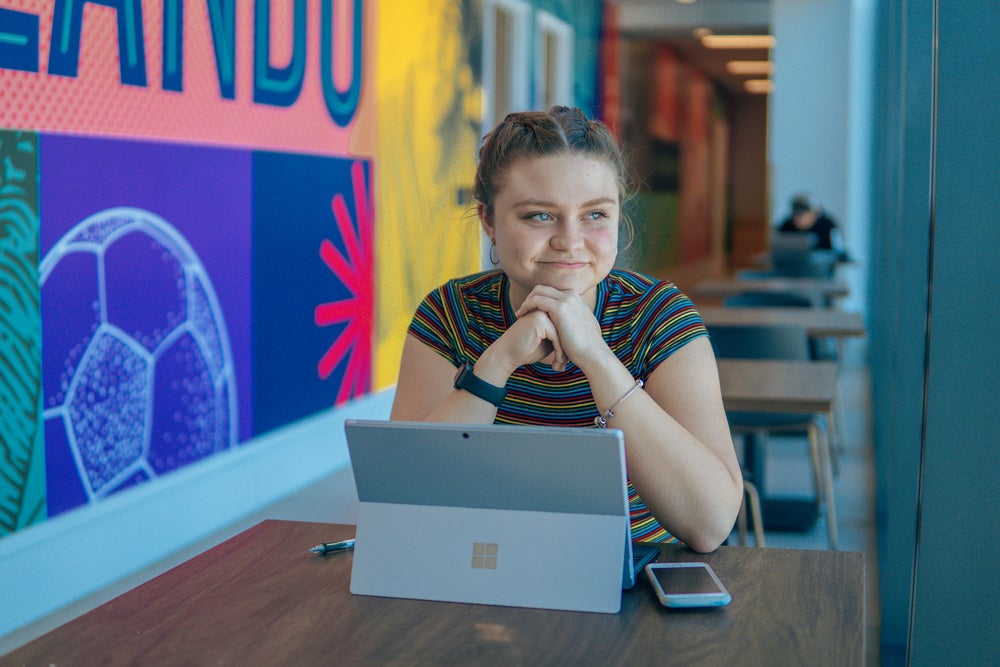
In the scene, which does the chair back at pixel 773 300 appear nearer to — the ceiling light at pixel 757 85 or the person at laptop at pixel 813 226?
the person at laptop at pixel 813 226

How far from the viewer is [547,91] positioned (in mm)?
9609

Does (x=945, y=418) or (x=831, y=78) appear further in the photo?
(x=831, y=78)

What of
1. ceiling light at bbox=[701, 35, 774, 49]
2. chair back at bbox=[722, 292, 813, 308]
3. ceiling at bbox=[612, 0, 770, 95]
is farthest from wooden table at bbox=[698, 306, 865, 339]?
ceiling light at bbox=[701, 35, 774, 49]

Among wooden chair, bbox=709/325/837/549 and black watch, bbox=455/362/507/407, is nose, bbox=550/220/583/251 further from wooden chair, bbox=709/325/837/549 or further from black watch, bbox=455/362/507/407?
wooden chair, bbox=709/325/837/549

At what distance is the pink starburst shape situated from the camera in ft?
16.3

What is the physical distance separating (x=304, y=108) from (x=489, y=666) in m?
3.94

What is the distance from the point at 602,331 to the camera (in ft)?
5.42

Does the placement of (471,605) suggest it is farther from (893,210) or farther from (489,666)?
(893,210)

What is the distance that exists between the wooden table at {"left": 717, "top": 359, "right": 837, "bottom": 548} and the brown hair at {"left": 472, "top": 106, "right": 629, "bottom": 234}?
1245 millimetres

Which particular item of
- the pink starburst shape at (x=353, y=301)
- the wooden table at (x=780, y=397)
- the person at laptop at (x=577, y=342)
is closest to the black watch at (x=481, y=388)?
the person at laptop at (x=577, y=342)

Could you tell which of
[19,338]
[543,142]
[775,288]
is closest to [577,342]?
[543,142]

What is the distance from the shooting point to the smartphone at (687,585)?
3.88 ft

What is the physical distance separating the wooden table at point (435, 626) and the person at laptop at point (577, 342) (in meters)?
0.15

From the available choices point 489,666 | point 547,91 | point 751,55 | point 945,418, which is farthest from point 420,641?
point 751,55
